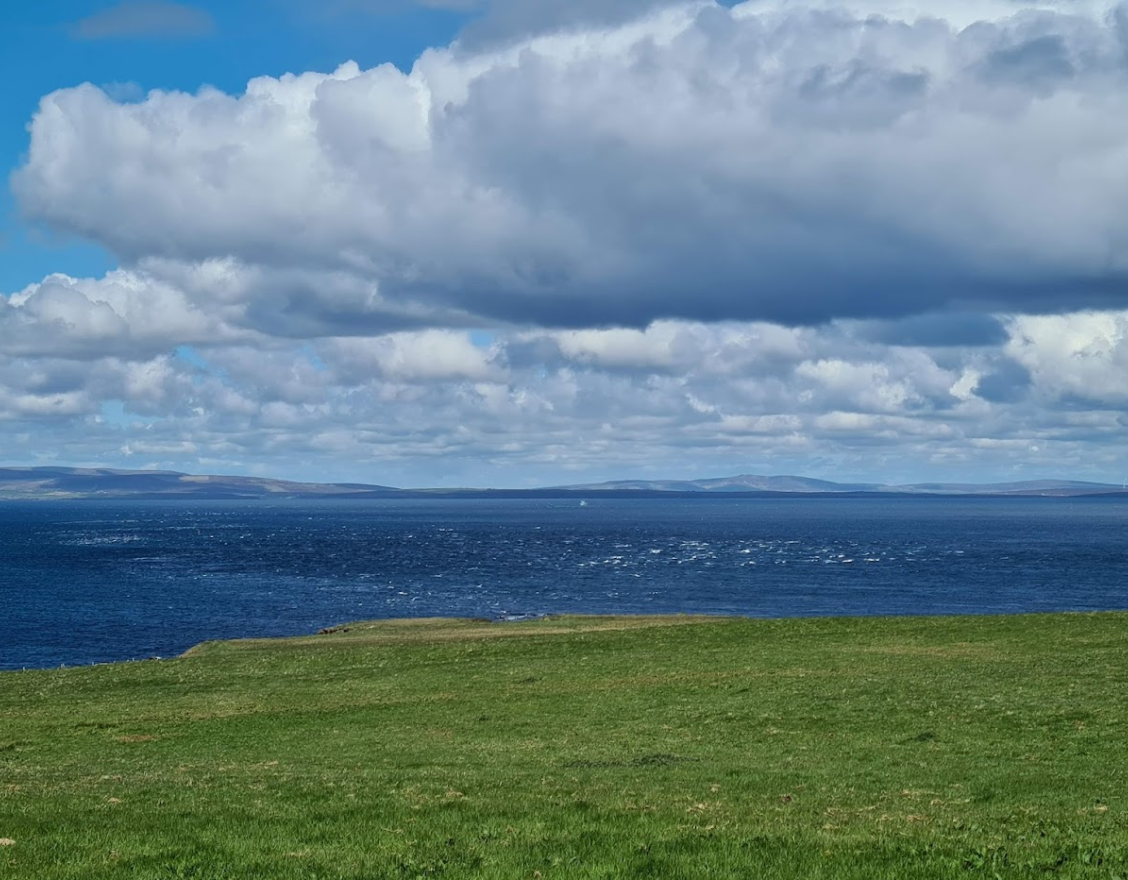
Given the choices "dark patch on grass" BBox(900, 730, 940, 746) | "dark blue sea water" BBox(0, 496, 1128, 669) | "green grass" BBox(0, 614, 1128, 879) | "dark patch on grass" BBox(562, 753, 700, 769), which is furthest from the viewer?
"dark blue sea water" BBox(0, 496, 1128, 669)

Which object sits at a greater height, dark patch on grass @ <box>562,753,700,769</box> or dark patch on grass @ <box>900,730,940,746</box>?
dark patch on grass @ <box>900,730,940,746</box>

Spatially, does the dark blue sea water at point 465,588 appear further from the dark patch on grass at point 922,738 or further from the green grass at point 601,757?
the dark patch on grass at point 922,738

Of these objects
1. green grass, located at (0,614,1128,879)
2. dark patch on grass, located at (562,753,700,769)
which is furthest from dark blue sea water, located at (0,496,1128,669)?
dark patch on grass, located at (562,753,700,769)

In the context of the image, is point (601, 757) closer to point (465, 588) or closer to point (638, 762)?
point (638, 762)

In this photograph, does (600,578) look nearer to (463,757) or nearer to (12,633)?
(12,633)

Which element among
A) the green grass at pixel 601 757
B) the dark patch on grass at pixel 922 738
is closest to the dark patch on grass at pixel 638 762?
the green grass at pixel 601 757

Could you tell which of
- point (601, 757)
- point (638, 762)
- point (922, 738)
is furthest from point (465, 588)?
point (638, 762)

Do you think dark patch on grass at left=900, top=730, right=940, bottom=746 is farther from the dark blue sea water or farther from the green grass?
the dark blue sea water

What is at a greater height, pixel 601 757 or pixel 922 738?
pixel 922 738

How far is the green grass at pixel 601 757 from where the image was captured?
52.5 feet

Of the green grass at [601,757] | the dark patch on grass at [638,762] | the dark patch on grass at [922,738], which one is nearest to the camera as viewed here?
the green grass at [601,757]

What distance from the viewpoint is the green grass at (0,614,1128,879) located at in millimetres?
16016

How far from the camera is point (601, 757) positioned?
1105 inches

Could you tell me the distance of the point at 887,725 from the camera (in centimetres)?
3092
